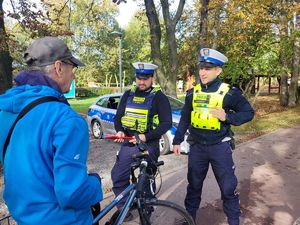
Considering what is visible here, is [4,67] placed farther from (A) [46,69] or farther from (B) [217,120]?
(A) [46,69]

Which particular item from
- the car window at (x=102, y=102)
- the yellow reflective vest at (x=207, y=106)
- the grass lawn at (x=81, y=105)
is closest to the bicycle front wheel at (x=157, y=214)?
the yellow reflective vest at (x=207, y=106)

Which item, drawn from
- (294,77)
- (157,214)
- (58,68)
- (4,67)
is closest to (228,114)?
(157,214)

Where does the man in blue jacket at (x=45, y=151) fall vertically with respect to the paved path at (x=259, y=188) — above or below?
above

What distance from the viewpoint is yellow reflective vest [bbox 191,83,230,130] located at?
3.78 metres

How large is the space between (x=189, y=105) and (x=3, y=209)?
2.90 metres

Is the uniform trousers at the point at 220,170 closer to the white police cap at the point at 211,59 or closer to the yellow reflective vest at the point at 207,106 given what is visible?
the yellow reflective vest at the point at 207,106

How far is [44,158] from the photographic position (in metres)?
1.72

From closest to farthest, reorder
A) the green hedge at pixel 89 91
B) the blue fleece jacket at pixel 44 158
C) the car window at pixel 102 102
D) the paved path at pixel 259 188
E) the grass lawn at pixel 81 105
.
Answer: the blue fleece jacket at pixel 44 158 → the paved path at pixel 259 188 → the car window at pixel 102 102 → the grass lawn at pixel 81 105 → the green hedge at pixel 89 91

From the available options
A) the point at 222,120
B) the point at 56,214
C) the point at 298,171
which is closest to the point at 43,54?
the point at 56,214

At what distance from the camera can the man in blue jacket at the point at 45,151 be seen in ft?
5.54

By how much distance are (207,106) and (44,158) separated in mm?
2378

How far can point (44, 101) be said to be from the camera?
1739mm

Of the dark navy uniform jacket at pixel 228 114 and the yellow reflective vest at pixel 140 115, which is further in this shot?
the yellow reflective vest at pixel 140 115

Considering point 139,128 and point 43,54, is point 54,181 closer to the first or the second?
point 43,54
